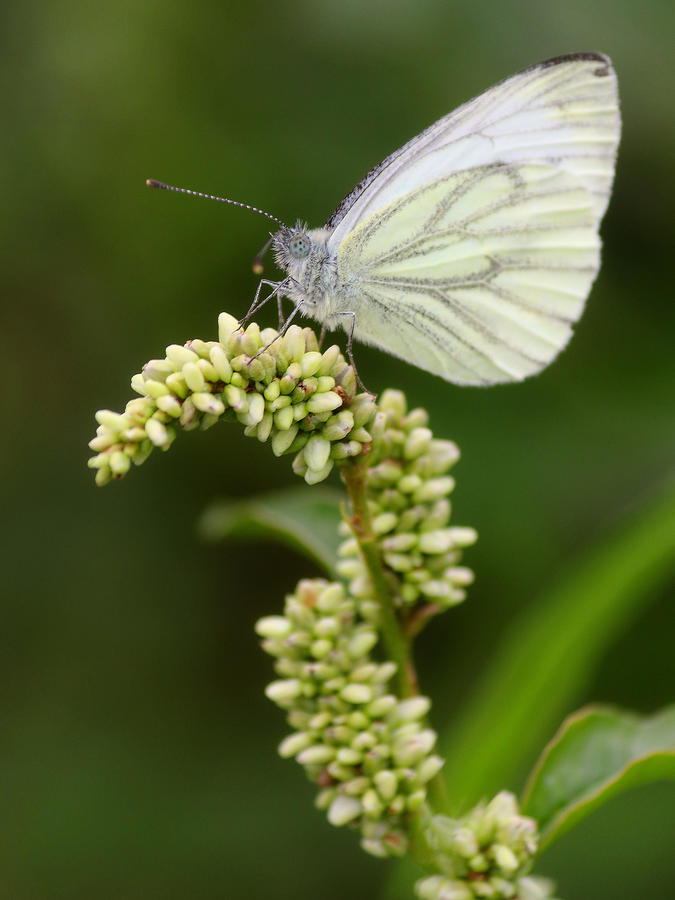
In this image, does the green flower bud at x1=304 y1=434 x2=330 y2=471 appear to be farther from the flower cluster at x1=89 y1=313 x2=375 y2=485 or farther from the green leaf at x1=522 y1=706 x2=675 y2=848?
the green leaf at x1=522 y1=706 x2=675 y2=848

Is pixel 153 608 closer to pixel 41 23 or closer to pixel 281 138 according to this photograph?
pixel 281 138

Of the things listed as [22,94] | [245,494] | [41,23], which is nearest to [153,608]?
[245,494]

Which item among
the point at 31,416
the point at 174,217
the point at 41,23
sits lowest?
the point at 31,416

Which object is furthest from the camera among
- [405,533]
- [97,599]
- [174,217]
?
[174,217]

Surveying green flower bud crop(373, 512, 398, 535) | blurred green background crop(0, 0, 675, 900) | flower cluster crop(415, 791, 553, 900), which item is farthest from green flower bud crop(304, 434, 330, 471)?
blurred green background crop(0, 0, 675, 900)

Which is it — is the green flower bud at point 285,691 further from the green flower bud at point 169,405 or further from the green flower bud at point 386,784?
the green flower bud at point 169,405

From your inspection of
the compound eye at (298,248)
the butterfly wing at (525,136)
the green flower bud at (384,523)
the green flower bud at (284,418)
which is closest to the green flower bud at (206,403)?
the green flower bud at (284,418)
